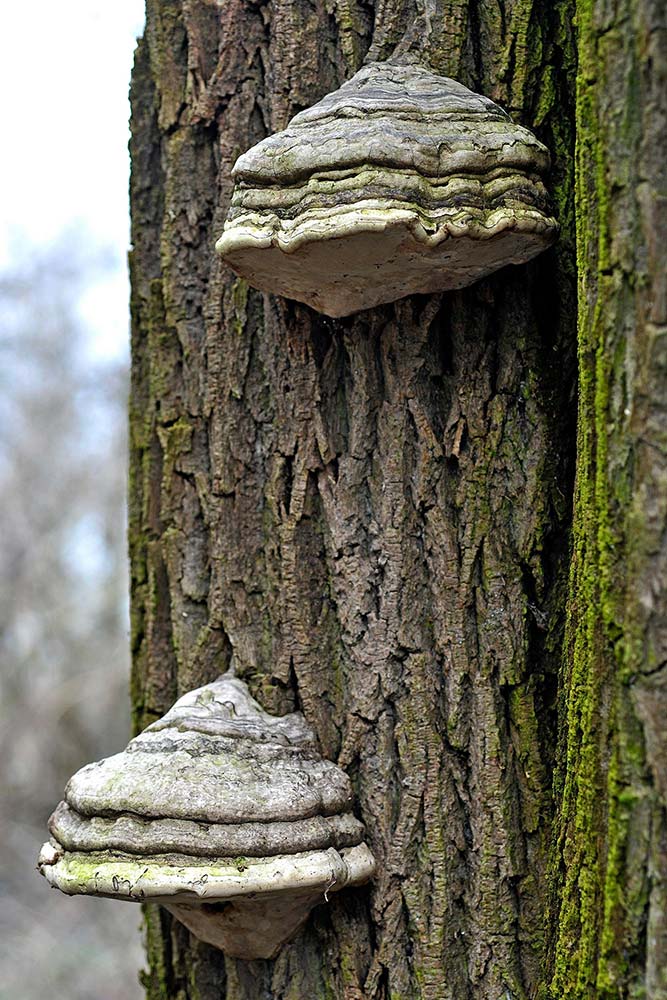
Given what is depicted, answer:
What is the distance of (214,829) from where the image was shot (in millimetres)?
1708

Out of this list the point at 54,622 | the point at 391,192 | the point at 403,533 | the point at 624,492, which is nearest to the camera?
the point at 624,492

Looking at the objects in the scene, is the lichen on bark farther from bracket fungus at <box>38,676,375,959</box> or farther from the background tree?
the background tree

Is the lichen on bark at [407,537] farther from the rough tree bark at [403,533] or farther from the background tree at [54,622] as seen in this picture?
the background tree at [54,622]

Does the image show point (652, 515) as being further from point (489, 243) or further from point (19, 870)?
point (19, 870)

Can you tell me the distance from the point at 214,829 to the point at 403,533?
733 mm

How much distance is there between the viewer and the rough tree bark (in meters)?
1.96

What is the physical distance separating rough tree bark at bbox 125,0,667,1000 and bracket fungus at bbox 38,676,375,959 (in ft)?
0.55

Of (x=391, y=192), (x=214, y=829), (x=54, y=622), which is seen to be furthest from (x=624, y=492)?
(x=54, y=622)

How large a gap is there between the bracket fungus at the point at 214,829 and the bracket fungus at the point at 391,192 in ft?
3.15

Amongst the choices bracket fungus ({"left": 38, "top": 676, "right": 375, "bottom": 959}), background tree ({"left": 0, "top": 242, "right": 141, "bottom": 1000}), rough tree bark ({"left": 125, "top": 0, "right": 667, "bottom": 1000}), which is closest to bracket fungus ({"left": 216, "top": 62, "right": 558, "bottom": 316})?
rough tree bark ({"left": 125, "top": 0, "right": 667, "bottom": 1000})

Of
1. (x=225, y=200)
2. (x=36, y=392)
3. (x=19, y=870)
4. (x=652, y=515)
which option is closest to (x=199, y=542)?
(x=225, y=200)

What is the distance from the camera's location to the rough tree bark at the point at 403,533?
1.96 m

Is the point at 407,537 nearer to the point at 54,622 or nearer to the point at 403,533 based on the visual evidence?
the point at 403,533

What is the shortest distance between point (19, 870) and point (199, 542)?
32.8ft
